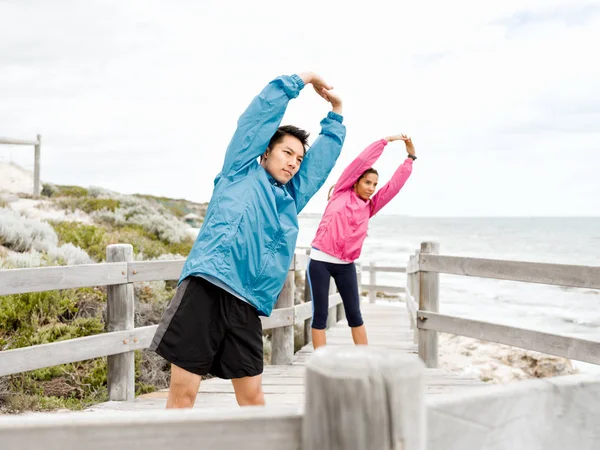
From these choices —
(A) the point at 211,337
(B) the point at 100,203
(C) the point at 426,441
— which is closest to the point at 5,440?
(C) the point at 426,441

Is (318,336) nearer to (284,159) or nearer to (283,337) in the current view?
(283,337)

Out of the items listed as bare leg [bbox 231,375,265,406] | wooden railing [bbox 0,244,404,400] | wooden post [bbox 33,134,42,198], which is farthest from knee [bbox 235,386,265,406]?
wooden post [bbox 33,134,42,198]

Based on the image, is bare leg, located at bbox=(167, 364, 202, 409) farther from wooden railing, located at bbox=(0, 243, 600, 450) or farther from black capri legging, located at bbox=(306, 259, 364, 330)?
black capri legging, located at bbox=(306, 259, 364, 330)

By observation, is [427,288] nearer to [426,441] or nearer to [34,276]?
[34,276]

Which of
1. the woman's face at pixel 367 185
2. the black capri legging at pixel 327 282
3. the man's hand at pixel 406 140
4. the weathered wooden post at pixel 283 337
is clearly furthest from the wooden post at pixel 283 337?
A: the man's hand at pixel 406 140

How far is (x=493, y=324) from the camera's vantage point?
5.09m

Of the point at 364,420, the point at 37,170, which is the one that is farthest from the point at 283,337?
the point at 37,170

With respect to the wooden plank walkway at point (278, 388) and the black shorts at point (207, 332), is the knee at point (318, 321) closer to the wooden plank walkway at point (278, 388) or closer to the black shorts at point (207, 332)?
the wooden plank walkway at point (278, 388)

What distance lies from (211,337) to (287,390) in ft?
7.57

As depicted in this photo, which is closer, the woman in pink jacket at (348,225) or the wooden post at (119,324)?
the wooden post at (119,324)

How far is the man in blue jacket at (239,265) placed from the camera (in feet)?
8.88

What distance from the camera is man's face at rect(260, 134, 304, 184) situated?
3.05 meters

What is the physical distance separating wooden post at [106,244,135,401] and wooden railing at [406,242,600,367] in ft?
9.08

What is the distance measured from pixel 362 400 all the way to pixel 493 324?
4570 mm
